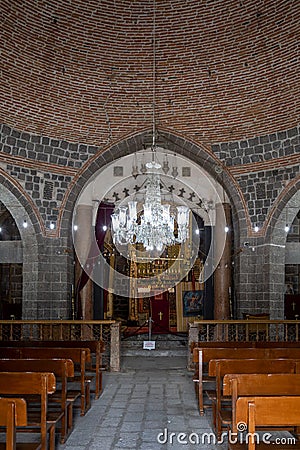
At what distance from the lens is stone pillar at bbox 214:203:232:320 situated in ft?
41.3

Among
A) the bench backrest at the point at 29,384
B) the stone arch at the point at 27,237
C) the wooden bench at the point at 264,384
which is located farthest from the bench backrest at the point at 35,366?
the stone arch at the point at 27,237

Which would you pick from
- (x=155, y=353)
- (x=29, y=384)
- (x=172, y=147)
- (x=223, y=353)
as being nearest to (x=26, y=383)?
(x=29, y=384)

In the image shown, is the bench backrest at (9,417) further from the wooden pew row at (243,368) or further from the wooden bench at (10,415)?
the wooden pew row at (243,368)

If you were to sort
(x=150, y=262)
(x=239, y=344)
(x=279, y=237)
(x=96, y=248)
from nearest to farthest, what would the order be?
(x=239, y=344) < (x=279, y=237) < (x=96, y=248) < (x=150, y=262)

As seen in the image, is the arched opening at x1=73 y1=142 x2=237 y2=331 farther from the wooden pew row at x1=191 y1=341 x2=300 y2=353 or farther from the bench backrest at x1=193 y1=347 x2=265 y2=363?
the bench backrest at x1=193 y1=347 x2=265 y2=363

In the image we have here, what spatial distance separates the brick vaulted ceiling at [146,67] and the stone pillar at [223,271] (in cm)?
207

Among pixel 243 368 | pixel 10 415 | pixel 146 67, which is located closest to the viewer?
pixel 10 415

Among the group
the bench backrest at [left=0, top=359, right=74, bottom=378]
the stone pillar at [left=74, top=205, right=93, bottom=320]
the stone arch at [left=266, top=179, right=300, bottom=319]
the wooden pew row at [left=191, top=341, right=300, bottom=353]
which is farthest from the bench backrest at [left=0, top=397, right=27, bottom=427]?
the stone pillar at [left=74, top=205, right=93, bottom=320]

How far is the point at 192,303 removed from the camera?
51.1ft

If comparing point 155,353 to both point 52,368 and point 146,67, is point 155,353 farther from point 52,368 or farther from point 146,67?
point 52,368

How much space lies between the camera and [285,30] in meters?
10.3

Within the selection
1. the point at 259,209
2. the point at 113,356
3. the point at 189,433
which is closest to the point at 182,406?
the point at 189,433

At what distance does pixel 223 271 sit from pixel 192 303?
10.4 feet

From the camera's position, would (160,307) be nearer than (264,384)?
No
